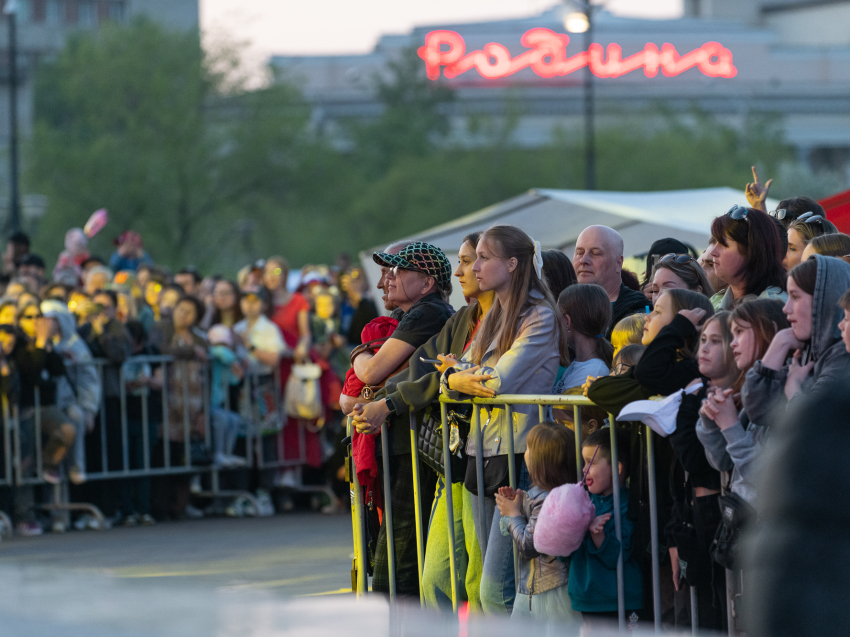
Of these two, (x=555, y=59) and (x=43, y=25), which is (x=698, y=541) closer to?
(x=555, y=59)

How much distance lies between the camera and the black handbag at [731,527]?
14.4ft

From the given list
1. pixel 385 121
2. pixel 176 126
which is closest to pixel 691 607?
pixel 176 126

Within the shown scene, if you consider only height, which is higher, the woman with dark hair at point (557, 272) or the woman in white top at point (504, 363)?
the woman with dark hair at point (557, 272)

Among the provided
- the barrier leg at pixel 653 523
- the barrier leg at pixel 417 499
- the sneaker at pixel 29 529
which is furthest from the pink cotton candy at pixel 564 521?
the sneaker at pixel 29 529

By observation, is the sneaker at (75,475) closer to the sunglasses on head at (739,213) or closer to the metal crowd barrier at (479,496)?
the metal crowd barrier at (479,496)

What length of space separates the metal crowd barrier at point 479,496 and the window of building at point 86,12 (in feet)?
261

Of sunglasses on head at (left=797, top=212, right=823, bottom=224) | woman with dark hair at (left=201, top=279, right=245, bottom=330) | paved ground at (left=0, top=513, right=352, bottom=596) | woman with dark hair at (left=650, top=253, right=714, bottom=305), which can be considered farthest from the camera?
woman with dark hair at (left=201, top=279, right=245, bottom=330)

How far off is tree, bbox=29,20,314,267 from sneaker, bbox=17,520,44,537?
32.1 meters

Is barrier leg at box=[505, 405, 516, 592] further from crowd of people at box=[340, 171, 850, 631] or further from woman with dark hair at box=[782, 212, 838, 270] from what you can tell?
woman with dark hair at box=[782, 212, 838, 270]

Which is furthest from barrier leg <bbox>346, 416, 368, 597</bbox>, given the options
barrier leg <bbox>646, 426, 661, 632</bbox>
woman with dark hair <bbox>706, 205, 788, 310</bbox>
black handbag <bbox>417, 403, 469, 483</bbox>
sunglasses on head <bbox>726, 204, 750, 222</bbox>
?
sunglasses on head <bbox>726, 204, 750, 222</bbox>

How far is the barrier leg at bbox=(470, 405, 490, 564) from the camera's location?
18.1ft

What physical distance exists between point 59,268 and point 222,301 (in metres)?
2.57

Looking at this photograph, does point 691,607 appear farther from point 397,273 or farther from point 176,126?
point 176,126

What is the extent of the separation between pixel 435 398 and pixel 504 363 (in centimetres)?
51
